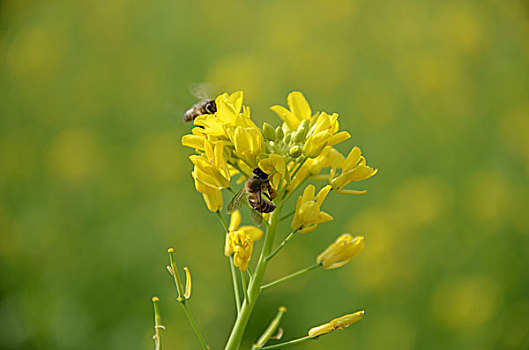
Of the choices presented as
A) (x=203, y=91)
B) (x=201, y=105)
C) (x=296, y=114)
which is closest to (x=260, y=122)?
(x=203, y=91)

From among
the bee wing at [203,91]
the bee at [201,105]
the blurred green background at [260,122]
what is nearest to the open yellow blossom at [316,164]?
the bee at [201,105]

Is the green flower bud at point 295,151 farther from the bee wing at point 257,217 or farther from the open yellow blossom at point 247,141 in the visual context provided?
the bee wing at point 257,217

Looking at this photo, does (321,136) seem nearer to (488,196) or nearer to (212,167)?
(212,167)

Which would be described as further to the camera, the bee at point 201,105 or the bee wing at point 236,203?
the bee at point 201,105

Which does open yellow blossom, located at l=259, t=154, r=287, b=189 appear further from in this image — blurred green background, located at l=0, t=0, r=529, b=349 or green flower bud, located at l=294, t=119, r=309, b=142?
blurred green background, located at l=0, t=0, r=529, b=349

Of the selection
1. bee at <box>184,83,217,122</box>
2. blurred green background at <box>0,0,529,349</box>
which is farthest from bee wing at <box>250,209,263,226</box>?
blurred green background at <box>0,0,529,349</box>

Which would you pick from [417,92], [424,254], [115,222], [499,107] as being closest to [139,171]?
[115,222]
